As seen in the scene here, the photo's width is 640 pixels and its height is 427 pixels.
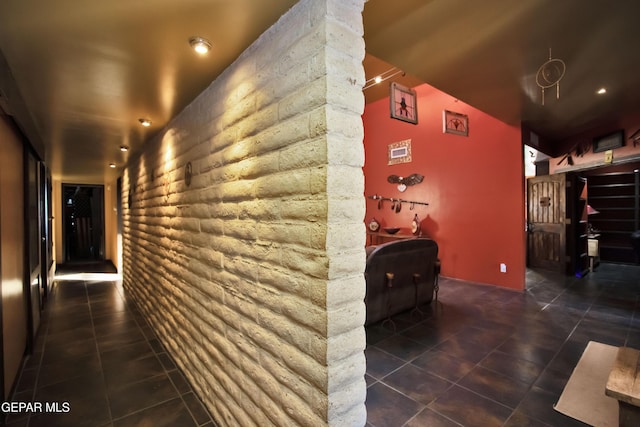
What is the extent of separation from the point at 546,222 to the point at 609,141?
64.1 inches

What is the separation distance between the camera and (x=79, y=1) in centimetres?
115

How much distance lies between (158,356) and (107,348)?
0.62 metres

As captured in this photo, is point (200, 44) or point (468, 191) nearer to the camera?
point (200, 44)

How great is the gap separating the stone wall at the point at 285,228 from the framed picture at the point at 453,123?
2.80 metres

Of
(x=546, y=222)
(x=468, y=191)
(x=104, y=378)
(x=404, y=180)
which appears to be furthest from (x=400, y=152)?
(x=104, y=378)

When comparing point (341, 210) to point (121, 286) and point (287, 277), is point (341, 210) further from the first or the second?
point (121, 286)

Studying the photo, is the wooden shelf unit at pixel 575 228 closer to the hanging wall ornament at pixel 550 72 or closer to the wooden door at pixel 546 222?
the wooden door at pixel 546 222

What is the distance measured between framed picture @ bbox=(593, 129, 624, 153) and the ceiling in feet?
6.19

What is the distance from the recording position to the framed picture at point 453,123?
3.52m

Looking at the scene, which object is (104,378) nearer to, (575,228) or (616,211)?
(575,228)

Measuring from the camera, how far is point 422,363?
233cm

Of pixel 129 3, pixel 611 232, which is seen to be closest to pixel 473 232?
pixel 611 232

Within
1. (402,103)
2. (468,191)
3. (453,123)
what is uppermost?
(453,123)

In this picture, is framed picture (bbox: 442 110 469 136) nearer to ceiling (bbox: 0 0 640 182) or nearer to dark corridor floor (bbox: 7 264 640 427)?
ceiling (bbox: 0 0 640 182)
